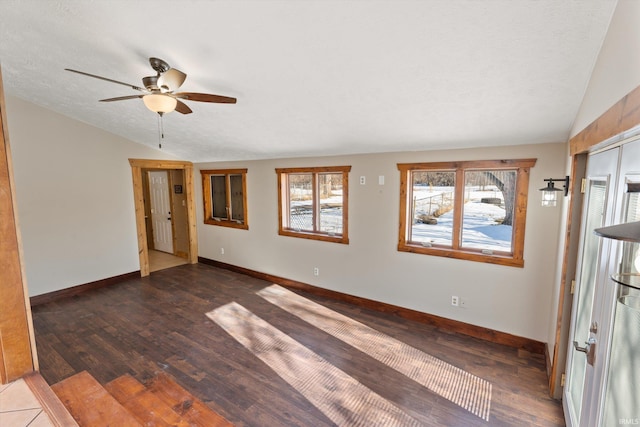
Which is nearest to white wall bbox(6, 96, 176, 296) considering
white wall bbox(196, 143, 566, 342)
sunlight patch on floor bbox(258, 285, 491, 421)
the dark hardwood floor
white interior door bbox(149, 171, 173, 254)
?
the dark hardwood floor

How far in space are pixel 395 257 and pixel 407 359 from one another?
128cm

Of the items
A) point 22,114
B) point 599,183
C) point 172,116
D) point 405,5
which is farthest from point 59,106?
point 599,183

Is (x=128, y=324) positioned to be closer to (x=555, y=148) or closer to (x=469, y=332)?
(x=469, y=332)

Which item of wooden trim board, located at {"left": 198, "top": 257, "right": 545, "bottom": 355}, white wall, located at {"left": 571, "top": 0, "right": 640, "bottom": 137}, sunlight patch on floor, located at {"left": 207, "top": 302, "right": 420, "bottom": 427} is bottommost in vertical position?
sunlight patch on floor, located at {"left": 207, "top": 302, "right": 420, "bottom": 427}

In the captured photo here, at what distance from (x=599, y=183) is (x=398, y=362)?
2.19m

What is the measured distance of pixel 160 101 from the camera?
219 centimetres

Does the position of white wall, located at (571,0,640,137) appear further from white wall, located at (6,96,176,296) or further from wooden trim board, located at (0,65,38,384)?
white wall, located at (6,96,176,296)

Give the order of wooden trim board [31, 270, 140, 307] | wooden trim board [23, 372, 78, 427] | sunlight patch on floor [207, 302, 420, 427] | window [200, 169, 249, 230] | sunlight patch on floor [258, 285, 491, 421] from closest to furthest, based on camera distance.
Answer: wooden trim board [23, 372, 78, 427] → sunlight patch on floor [207, 302, 420, 427] → sunlight patch on floor [258, 285, 491, 421] → wooden trim board [31, 270, 140, 307] → window [200, 169, 249, 230]

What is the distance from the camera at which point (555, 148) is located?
283 cm

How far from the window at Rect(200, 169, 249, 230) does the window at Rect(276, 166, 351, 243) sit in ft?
3.00

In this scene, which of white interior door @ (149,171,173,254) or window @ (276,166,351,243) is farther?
white interior door @ (149,171,173,254)

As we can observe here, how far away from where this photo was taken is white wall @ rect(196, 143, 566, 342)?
2988 millimetres

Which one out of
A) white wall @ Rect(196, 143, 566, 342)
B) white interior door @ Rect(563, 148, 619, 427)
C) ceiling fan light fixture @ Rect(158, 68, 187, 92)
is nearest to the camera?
white interior door @ Rect(563, 148, 619, 427)

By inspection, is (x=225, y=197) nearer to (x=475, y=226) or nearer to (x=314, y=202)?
(x=314, y=202)
